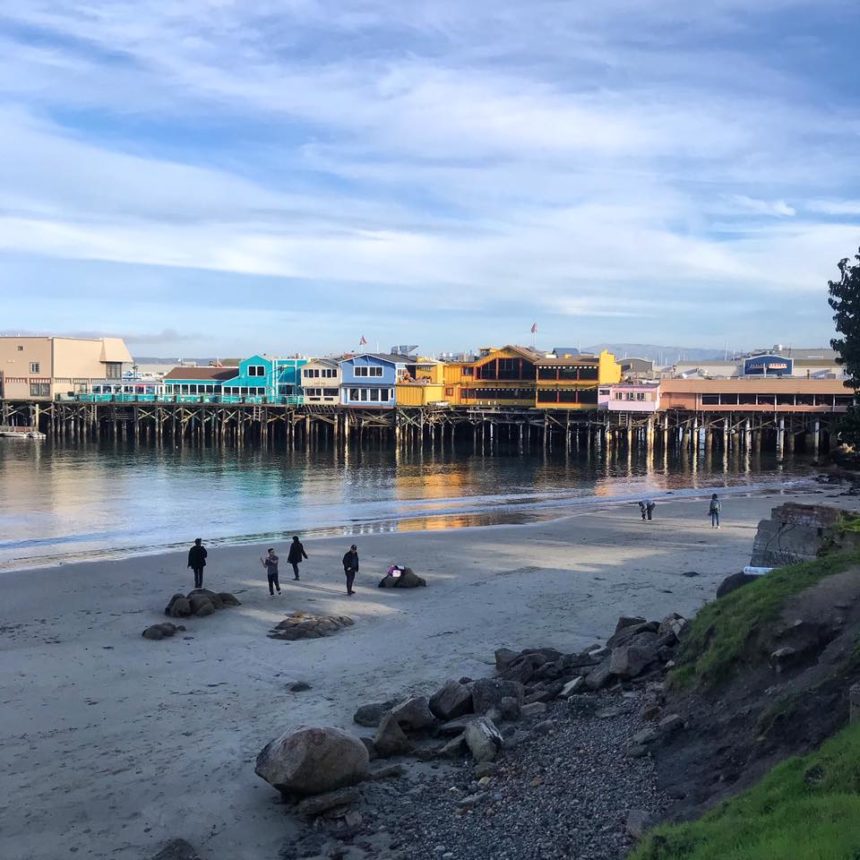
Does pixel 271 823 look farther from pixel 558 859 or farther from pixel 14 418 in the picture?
pixel 14 418

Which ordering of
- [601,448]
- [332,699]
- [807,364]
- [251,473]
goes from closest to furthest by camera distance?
[332,699]
[251,473]
[601,448]
[807,364]

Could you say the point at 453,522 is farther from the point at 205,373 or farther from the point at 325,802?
the point at 205,373

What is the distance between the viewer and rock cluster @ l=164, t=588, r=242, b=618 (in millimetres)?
18469

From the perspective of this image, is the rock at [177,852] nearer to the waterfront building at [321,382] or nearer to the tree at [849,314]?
the tree at [849,314]

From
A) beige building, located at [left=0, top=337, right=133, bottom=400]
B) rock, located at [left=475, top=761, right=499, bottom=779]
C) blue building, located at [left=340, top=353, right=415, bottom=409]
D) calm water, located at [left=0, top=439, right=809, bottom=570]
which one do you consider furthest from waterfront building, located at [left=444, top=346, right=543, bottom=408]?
rock, located at [left=475, top=761, right=499, bottom=779]

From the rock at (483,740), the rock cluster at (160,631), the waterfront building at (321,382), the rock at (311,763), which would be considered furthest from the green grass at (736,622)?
the waterfront building at (321,382)

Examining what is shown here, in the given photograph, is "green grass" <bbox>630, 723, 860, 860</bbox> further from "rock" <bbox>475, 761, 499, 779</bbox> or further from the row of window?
the row of window

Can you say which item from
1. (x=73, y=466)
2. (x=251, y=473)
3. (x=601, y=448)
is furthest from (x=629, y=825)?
(x=601, y=448)

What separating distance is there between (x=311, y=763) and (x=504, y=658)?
A: 206 inches

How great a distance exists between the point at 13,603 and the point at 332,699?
34.5 ft

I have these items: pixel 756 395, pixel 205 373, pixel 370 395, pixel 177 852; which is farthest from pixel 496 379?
pixel 177 852

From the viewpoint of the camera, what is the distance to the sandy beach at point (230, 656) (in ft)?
32.5

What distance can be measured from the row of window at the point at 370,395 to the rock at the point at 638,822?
2660 inches

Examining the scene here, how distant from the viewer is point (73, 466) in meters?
56.1
